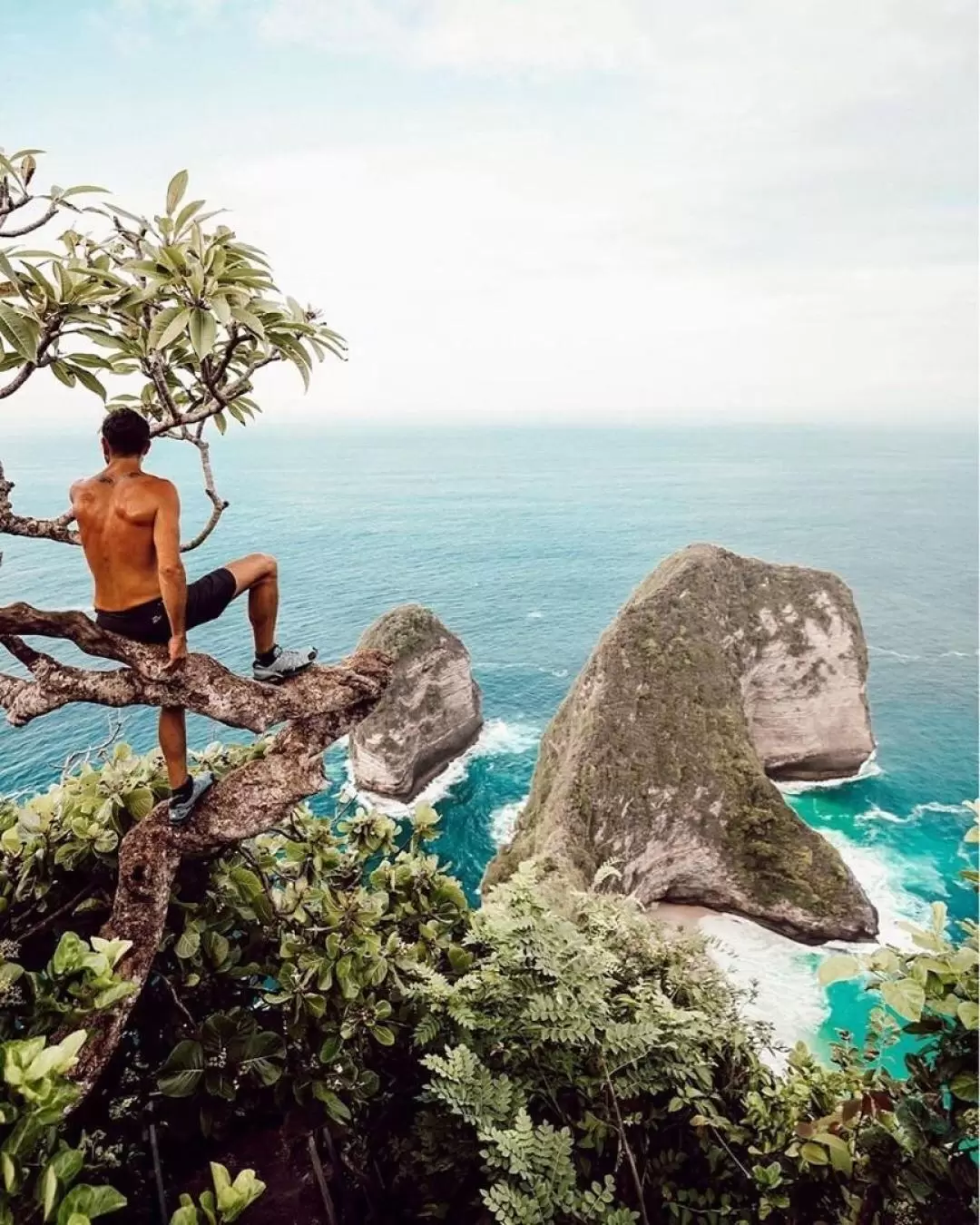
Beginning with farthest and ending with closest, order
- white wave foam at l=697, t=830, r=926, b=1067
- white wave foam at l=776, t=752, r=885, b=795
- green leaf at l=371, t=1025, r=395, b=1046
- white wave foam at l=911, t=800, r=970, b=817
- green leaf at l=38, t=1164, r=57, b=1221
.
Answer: white wave foam at l=776, t=752, r=885, b=795 → white wave foam at l=911, t=800, r=970, b=817 → white wave foam at l=697, t=830, r=926, b=1067 → green leaf at l=371, t=1025, r=395, b=1046 → green leaf at l=38, t=1164, r=57, b=1221

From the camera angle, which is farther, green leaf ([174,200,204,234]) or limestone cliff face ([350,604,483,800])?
limestone cliff face ([350,604,483,800])

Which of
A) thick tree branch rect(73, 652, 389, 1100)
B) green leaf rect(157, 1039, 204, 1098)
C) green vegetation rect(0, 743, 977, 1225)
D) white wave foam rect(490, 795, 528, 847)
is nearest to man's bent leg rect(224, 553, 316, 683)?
thick tree branch rect(73, 652, 389, 1100)

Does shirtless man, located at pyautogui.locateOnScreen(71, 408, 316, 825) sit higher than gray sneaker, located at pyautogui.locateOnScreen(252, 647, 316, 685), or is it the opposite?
shirtless man, located at pyautogui.locateOnScreen(71, 408, 316, 825)

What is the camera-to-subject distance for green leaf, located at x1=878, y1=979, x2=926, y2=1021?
9.16 feet

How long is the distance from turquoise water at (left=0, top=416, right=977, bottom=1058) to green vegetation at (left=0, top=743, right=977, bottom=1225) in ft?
76.4

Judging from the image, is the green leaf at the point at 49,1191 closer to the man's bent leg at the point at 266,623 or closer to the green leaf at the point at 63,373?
the man's bent leg at the point at 266,623

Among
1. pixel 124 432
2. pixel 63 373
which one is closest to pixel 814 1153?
pixel 124 432

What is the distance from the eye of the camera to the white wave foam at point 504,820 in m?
37.0

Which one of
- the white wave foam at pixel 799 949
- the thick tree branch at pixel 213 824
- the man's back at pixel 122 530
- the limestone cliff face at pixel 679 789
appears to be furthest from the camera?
the limestone cliff face at pixel 679 789

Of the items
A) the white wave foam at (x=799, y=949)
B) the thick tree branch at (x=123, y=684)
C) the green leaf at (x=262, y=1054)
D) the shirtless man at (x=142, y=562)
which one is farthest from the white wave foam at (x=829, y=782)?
the shirtless man at (x=142, y=562)

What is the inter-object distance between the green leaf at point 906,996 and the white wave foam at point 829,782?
4390 centimetres

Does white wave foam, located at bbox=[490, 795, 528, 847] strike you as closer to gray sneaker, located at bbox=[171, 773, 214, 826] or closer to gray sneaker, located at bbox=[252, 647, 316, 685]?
gray sneaker, located at bbox=[171, 773, 214, 826]

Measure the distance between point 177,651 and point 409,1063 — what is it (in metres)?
4.35

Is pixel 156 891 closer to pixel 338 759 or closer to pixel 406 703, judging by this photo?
pixel 406 703
